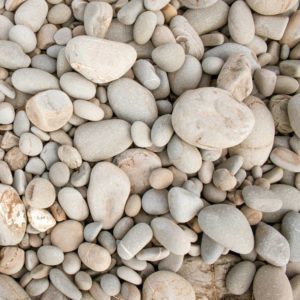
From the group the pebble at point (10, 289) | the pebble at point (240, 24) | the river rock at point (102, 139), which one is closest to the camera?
the pebble at point (10, 289)

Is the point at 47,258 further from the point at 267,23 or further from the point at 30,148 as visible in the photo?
the point at 267,23

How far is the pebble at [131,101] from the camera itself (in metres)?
1.23

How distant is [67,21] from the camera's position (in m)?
1.33

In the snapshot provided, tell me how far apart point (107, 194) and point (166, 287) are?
0.30m

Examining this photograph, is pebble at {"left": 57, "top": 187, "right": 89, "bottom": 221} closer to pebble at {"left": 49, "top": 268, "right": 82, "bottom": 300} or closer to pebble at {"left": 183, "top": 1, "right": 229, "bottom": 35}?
pebble at {"left": 49, "top": 268, "right": 82, "bottom": 300}

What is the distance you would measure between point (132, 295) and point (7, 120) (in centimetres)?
59

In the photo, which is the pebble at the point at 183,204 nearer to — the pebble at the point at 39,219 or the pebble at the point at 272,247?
the pebble at the point at 272,247

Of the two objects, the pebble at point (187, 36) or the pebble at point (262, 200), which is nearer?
the pebble at point (262, 200)

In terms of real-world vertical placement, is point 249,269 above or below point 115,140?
below

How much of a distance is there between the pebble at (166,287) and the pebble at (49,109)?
50 centimetres

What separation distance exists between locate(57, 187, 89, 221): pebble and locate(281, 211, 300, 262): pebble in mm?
573

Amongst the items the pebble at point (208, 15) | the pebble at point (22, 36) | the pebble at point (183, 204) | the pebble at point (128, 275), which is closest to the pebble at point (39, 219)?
the pebble at point (128, 275)

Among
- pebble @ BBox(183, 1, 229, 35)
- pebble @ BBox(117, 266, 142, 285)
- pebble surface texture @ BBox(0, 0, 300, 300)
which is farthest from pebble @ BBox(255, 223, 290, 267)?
pebble @ BBox(183, 1, 229, 35)

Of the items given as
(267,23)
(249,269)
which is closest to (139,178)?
(249,269)
